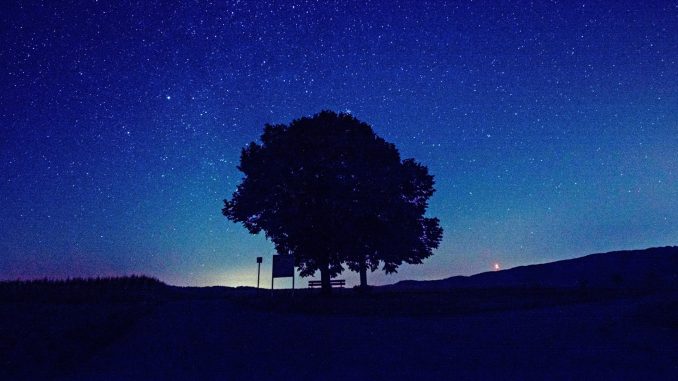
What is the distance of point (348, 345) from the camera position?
1047cm

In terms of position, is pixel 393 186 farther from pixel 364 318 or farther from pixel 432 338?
pixel 432 338

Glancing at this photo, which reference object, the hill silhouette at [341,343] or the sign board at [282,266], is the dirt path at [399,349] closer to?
the hill silhouette at [341,343]

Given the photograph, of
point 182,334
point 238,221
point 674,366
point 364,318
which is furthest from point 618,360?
point 238,221

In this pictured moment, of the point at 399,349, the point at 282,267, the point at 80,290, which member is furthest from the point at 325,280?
the point at 399,349

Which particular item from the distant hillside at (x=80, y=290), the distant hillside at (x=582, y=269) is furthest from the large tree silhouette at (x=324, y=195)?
the distant hillside at (x=582, y=269)

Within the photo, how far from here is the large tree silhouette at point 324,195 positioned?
26.8m

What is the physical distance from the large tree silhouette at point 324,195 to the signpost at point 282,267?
2.77 m

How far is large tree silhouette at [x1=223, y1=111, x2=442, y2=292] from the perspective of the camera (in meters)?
→ 26.8

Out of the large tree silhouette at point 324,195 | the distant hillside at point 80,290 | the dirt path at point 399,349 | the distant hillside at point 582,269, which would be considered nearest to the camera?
the dirt path at point 399,349

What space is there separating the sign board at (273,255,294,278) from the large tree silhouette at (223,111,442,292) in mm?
2768

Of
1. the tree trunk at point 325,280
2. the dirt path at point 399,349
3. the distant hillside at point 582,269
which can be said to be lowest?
the dirt path at point 399,349

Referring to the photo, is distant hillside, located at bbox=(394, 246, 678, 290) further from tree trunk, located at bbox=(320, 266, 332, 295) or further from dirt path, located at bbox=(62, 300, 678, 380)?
dirt path, located at bbox=(62, 300, 678, 380)

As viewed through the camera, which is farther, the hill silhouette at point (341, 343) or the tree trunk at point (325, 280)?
the tree trunk at point (325, 280)

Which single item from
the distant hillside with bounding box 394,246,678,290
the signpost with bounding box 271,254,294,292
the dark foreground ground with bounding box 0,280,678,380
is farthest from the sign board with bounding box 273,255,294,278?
the distant hillside with bounding box 394,246,678,290
